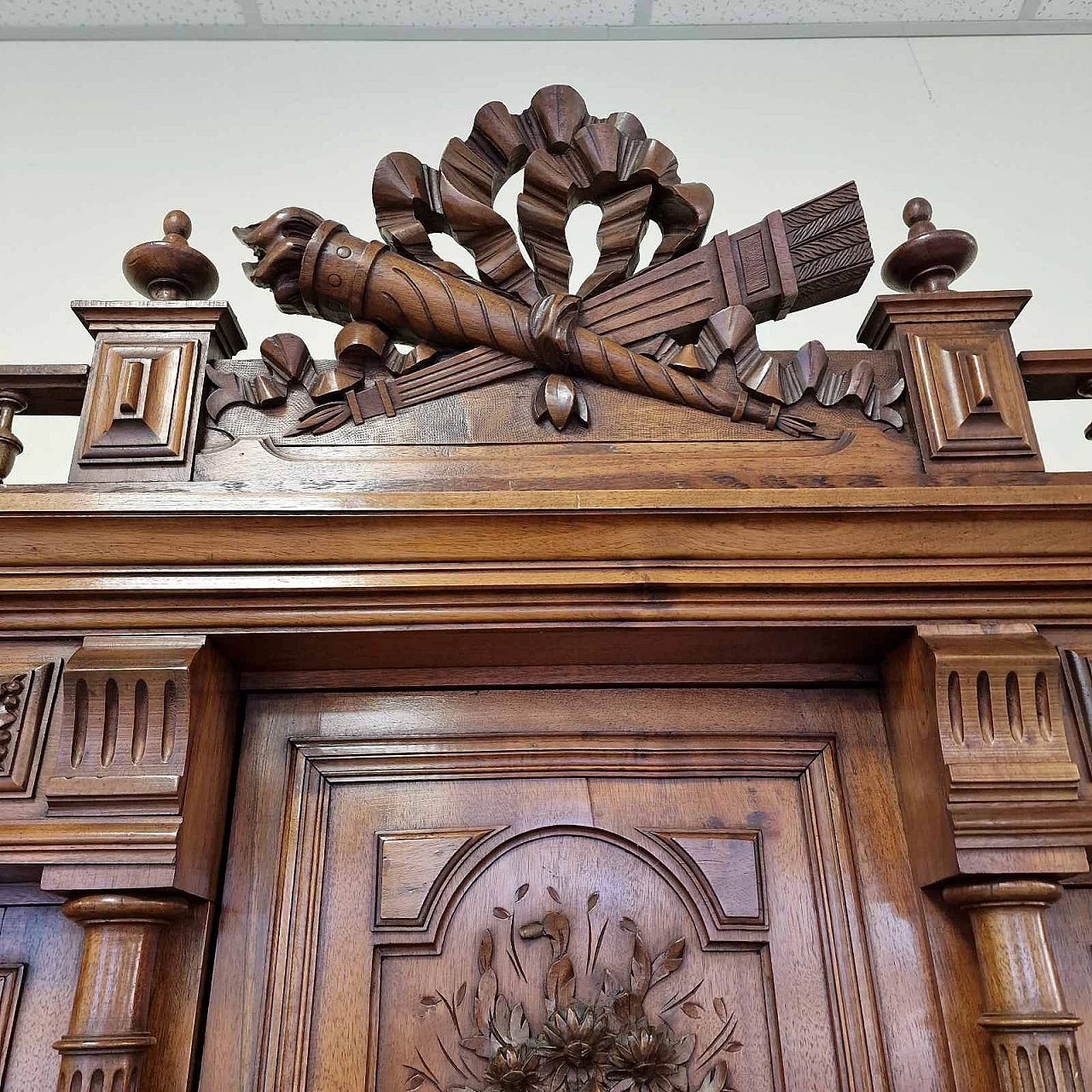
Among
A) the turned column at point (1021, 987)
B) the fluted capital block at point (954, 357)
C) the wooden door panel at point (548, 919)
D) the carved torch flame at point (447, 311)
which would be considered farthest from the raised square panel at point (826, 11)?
the turned column at point (1021, 987)

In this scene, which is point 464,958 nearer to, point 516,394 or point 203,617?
point 203,617

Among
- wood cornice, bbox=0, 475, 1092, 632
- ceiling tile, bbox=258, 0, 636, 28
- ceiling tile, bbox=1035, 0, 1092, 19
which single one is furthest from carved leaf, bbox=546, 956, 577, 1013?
ceiling tile, bbox=1035, 0, 1092, 19

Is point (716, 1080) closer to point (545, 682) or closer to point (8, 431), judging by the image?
point (545, 682)

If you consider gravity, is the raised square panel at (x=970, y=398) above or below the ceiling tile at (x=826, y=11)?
below

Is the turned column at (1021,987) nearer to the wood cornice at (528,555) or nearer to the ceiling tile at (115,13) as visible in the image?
the wood cornice at (528,555)

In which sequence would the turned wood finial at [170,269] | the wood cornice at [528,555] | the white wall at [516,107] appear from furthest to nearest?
1. the white wall at [516,107]
2. the turned wood finial at [170,269]
3. the wood cornice at [528,555]

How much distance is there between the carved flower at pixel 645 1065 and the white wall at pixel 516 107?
0.97m

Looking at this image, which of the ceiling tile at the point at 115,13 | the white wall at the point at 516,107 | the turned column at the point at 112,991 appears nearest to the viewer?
the turned column at the point at 112,991

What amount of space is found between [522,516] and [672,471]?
15 centimetres

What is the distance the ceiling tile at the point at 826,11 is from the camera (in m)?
1.58

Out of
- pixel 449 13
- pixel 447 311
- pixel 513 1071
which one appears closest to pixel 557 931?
pixel 513 1071

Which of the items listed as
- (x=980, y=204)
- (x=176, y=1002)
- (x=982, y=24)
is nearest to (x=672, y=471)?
(x=176, y=1002)

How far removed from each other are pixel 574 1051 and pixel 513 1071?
0.17ft

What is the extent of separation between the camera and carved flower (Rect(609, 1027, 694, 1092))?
760 millimetres
